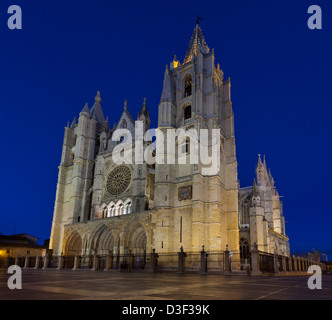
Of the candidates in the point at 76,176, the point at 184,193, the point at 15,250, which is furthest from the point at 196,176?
the point at 15,250

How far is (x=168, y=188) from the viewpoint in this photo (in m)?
28.0

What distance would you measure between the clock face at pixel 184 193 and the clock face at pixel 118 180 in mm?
8980

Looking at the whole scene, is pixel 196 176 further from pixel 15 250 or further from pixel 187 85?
pixel 15 250

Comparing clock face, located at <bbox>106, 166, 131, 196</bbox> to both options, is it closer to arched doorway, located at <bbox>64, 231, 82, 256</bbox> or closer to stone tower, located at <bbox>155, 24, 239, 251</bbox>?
arched doorway, located at <bbox>64, 231, 82, 256</bbox>

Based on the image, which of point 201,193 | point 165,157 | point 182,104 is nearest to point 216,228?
point 201,193

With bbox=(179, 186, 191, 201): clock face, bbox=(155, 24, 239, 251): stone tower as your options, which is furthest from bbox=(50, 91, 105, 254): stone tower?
bbox=(179, 186, 191, 201): clock face

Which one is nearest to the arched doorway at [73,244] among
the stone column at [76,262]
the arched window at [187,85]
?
the stone column at [76,262]

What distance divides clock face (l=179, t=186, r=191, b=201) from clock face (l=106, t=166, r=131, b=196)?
29.5ft

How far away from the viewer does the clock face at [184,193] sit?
88.4ft

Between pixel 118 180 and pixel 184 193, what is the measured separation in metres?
11.4

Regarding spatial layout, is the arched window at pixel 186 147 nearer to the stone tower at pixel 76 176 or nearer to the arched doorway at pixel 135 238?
the arched doorway at pixel 135 238

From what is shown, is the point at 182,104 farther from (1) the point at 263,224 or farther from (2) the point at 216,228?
(1) the point at 263,224

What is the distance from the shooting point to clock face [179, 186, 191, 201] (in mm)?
26934
